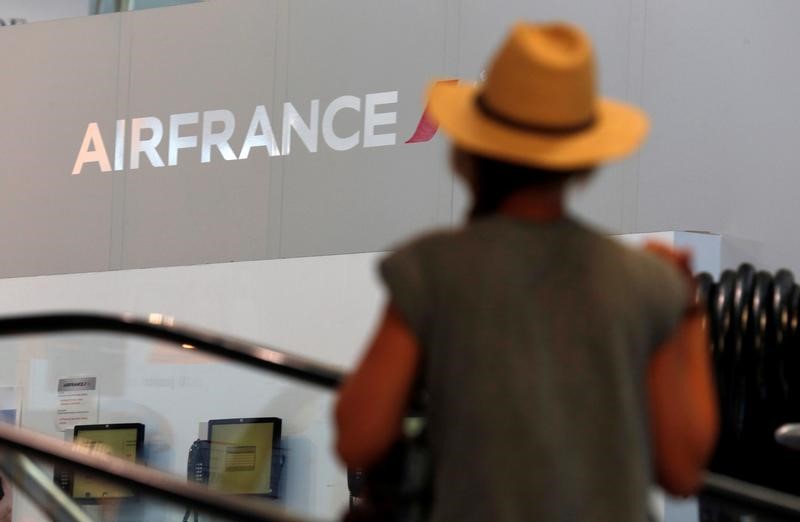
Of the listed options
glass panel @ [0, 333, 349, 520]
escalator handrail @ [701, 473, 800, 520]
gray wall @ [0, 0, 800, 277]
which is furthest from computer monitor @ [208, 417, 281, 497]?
escalator handrail @ [701, 473, 800, 520]

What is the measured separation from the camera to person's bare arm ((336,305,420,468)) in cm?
160

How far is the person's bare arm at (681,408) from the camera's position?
1664 mm

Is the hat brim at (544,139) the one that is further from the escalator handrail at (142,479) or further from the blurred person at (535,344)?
the escalator handrail at (142,479)

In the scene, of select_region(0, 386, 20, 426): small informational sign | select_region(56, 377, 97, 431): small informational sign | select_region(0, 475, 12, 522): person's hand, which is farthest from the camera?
select_region(0, 386, 20, 426): small informational sign

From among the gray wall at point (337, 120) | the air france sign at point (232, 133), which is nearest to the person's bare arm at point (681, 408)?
the gray wall at point (337, 120)

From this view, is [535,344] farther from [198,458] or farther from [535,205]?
[198,458]

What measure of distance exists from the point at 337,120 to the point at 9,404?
7.03 ft

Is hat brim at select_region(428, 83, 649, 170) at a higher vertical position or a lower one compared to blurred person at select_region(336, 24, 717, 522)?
higher

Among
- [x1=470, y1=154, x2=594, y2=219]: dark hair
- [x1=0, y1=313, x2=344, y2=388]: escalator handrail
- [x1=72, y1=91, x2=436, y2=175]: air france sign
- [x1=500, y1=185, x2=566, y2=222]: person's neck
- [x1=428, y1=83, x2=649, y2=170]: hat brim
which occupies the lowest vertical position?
[x1=0, y1=313, x2=344, y2=388]: escalator handrail

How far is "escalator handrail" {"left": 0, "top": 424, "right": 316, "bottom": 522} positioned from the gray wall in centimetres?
386

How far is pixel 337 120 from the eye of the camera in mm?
7441

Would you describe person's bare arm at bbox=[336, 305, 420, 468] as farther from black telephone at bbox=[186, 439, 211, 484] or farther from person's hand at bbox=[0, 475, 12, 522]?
black telephone at bbox=[186, 439, 211, 484]

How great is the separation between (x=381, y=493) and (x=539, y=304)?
0.32 meters

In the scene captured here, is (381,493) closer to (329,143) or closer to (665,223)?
(665,223)
